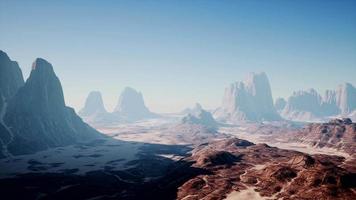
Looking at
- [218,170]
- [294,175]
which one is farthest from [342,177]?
[218,170]

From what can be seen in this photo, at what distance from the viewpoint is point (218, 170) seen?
18925cm

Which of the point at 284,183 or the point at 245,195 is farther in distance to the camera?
the point at 284,183

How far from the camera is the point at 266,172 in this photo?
6412 inches

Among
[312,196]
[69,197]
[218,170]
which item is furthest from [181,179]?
[312,196]

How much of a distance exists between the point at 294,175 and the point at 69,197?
10688 centimetres

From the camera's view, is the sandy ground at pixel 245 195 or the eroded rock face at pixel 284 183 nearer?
the eroded rock face at pixel 284 183

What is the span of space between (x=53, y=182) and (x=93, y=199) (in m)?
45.9

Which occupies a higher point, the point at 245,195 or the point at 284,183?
the point at 284,183

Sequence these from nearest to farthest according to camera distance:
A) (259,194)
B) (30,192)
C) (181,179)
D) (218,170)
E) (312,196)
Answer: (312,196)
(259,194)
(30,192)
(181,179)
(218,170)

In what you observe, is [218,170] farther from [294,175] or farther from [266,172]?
[294,175]

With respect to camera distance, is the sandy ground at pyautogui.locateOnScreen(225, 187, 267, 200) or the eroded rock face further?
the sandy ground at pyautogui.locateOnScreen(225, 187, 267, 200)

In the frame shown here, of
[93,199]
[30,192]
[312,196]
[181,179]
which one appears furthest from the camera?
[181,179]

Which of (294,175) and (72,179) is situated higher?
(294,175)

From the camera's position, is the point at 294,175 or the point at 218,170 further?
the point at 218,170
